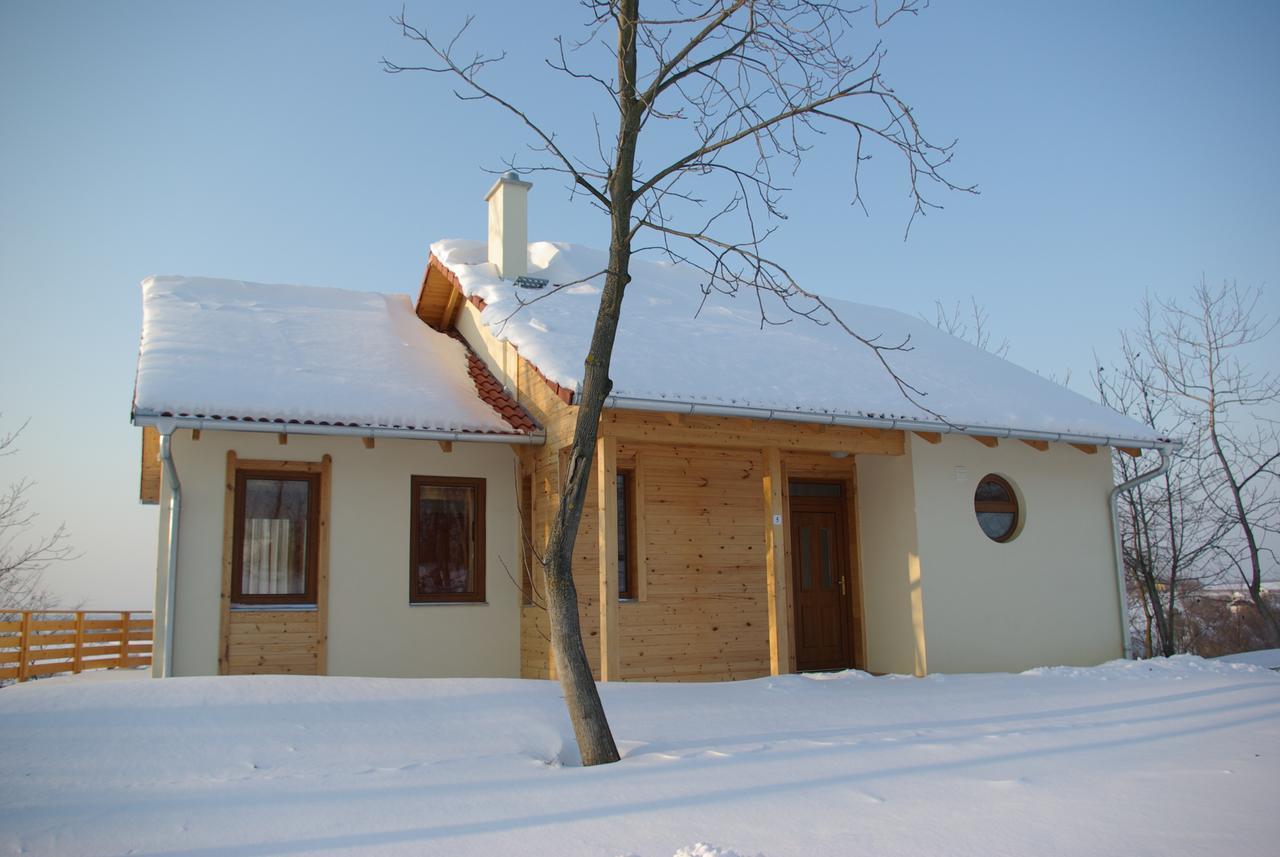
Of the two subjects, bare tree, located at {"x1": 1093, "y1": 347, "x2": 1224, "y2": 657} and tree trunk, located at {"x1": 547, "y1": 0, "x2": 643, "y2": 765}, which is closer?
tree trunk, located at {"x1": 547, "y1": 0, "x2": 643, "y2": 765}

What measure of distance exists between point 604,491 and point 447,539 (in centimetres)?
246

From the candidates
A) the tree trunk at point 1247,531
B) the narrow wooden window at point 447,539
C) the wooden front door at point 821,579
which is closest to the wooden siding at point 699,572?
the wooden front door at point 821,579

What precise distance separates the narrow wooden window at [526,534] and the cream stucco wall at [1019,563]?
12.7 feet

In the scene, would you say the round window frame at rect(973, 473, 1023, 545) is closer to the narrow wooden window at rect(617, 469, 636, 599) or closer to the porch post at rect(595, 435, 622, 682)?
the narrow wooden window at rect(617, 469, 636, 599)

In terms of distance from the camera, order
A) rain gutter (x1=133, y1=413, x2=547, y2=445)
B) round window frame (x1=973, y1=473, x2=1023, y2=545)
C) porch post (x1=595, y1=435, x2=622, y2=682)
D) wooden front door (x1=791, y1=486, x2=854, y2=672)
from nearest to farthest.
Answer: porch post (x1=595, y1=435, x2=622, y2=682) < rain gutter (x1=133, y1=413, x2=547, y2=445) < round window frame (x1=973, y1=473, x2=1023, y2=545) < wooden front door (x1=791, y1=486, x2=854, y2=672)

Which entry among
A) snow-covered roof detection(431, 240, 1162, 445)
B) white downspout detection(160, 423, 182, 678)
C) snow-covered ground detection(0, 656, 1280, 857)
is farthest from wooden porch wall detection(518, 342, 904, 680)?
white downspout detection(160, 423, 182, 678)

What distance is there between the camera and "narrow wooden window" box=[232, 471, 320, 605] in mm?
8727

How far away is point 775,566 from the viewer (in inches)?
336

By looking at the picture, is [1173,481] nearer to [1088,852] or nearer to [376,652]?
[376,652]

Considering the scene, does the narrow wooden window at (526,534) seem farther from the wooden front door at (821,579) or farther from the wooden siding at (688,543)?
the wooden front door at (821,579)

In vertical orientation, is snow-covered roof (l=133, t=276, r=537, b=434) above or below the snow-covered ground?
above

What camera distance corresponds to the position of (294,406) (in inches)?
332

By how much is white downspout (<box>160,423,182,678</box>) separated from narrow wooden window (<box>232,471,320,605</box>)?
54cm

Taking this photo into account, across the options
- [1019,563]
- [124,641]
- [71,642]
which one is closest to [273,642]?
[71,642]
